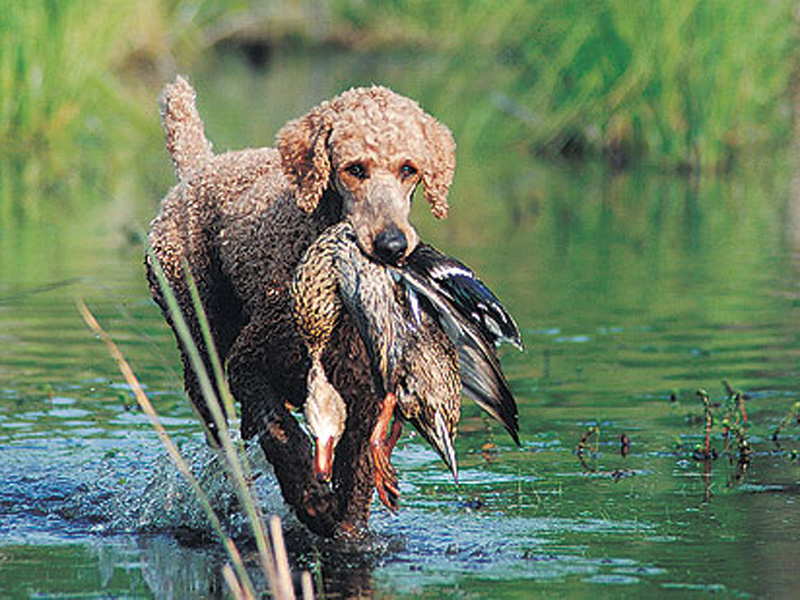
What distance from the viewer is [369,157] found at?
6168 mm

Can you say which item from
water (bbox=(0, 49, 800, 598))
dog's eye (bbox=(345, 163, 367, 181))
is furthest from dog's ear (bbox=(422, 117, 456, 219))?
water (bbox=(0, 49, 800, 598))

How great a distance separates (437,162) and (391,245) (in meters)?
0.67

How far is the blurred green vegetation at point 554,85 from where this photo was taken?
17.7 metres

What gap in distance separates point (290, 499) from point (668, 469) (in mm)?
1853

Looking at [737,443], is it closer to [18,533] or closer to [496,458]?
[496,458]

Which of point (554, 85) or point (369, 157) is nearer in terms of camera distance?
point (369, 157)

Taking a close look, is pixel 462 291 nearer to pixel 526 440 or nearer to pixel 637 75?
pixel 526 440

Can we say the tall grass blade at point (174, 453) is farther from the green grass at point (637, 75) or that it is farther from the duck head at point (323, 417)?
the green grass at point (637, 75)

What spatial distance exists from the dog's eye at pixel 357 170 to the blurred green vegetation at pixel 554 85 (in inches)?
414

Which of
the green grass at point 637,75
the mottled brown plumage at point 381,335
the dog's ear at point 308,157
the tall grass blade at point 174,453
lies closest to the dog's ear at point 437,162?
the dog's ear at point 308,157

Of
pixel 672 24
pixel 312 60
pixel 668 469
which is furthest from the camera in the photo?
pixel 312 60

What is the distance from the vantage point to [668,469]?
7.44 metres

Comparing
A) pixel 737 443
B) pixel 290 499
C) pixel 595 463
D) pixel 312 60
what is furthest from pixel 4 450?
pixel 312 60

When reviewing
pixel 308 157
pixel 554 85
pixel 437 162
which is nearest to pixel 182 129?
pixel 308 157
